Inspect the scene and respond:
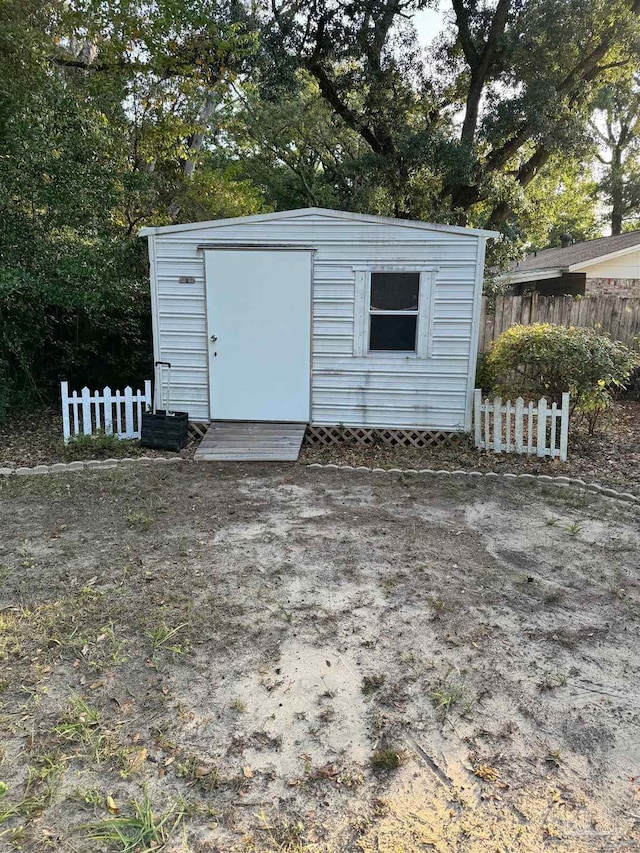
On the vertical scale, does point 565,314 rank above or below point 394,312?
above

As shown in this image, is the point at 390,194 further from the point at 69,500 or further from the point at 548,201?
the point at 69,500

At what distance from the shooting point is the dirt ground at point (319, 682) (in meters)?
2.00

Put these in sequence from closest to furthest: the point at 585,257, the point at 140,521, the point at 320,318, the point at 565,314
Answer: the point at 140,521 < the point at 320,318 < the point at 565,314 < the point at 585,257

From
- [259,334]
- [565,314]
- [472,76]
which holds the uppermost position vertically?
[472,76]

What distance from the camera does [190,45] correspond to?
34.5 feet

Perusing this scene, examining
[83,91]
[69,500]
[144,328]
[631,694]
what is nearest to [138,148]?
[83,91]

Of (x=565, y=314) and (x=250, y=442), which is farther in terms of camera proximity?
(x=565, y=314)

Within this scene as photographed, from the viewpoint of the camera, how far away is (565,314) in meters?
9.59

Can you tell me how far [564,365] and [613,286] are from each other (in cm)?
977

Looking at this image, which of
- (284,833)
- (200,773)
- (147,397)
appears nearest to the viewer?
(284,833)

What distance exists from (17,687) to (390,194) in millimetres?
11577

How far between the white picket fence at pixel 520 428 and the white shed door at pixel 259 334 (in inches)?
85.0

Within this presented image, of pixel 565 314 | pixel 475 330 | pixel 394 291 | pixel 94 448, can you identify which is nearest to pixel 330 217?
pixel 394 291

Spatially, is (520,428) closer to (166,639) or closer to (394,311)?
(394,311)
